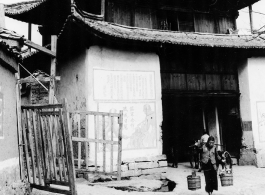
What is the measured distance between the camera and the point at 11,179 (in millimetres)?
5363

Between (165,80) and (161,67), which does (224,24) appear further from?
(165,80)

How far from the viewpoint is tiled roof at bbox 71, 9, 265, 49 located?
8.91m

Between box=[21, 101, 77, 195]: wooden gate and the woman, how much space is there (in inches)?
130

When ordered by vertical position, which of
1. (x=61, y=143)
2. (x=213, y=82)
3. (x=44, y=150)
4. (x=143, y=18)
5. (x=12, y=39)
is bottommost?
(x=44, y=150)

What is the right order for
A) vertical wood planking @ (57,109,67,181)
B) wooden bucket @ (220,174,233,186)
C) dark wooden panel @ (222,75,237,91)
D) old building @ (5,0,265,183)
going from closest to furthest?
1. vertical wood planking @ (57,109,67,181)
2. wooden bucket @ (220,174,233,186)
3. old building @ (5,0,265,183)
4. dark wooden panel @ (222,75,237,91)

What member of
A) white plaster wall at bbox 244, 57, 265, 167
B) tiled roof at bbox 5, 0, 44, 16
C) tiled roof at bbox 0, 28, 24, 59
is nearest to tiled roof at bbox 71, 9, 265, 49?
white plaster wall at bbox 244, 57, 265, 167

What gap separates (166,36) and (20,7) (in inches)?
278

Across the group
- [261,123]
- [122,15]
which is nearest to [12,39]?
[122,15]

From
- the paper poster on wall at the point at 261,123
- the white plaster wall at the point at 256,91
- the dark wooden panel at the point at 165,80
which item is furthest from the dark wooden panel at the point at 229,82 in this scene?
the dark wooden panel at the point at 165,80

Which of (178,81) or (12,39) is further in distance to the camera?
(178,81)

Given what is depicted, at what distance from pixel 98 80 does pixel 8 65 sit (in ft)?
12.3

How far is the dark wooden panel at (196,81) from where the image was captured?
36.2 feet

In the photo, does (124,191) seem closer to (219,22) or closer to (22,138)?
(22,138)

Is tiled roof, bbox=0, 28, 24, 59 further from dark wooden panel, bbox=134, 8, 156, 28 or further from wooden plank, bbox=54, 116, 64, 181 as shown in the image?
dark wooden panel, bbox=134, 8, 156, 28
